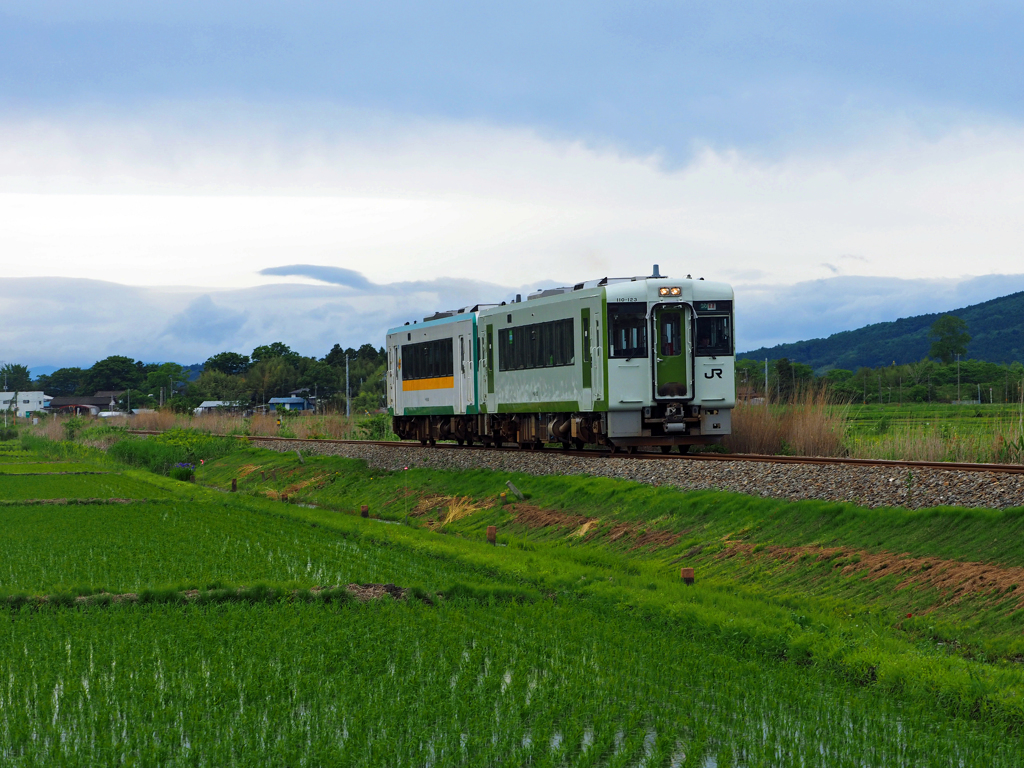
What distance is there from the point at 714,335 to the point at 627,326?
190 centimetres

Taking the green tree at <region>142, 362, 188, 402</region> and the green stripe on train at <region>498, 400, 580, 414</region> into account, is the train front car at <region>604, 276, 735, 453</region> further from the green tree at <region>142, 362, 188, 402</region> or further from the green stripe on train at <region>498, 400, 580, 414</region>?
the green tree at <region>142, 362, 188, 402</region>

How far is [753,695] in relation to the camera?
331 inches

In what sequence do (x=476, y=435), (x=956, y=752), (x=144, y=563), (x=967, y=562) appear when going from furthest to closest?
(x=476, y=435) → (x=144, y=563) → (x=967, y=562) → (x=956, y=752)

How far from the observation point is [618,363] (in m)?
22.4

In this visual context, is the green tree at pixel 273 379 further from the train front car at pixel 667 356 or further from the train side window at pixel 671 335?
the train side window at pixel 671 335

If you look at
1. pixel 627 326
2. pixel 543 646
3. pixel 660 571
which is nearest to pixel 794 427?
pixel 627 326

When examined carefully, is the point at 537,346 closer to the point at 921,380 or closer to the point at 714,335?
the point at 714,335

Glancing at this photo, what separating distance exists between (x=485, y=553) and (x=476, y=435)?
13641 mm

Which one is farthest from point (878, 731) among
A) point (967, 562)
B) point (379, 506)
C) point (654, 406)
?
point (379, 506)

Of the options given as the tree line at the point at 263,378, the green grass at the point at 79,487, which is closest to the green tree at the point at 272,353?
the tree line at the point at 263,378

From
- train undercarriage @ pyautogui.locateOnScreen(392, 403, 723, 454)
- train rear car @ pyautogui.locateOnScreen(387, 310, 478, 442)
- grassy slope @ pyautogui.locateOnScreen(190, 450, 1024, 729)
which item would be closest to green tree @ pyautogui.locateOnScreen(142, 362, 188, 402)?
train rear car @ pyautogui.locateOnScreen(387, 310, 478, 442)

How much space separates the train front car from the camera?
22422 mm

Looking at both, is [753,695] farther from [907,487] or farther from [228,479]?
[228,479]

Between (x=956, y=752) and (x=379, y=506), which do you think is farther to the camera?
(x=379, y=506)
